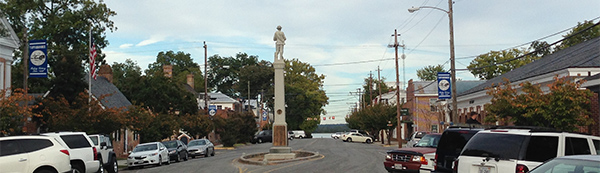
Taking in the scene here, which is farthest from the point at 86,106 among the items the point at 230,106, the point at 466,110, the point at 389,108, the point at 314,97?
the point at 314,97

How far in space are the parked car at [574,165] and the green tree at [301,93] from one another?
299 feet

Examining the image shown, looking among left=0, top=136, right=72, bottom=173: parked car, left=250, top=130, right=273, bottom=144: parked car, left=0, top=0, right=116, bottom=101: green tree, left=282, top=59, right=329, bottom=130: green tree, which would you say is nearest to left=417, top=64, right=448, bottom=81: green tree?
left=282, top=59, right=329, bottom=130: green tree

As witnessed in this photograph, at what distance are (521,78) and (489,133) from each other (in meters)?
26.4

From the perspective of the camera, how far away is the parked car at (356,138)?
71.8m

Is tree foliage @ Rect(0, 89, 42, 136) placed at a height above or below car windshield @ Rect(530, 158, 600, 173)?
above

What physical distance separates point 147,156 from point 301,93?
71475mm

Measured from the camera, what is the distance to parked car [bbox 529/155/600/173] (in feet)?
22.9

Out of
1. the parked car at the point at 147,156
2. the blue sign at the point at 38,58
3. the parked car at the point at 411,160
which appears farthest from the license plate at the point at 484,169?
the blue sign at the point at 38,58

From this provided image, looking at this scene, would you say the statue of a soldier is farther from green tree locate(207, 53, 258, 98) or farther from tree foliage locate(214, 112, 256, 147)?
green tree locate(207, 53, 258, 98)

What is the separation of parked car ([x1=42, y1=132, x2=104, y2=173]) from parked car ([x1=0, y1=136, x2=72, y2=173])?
6.11ft

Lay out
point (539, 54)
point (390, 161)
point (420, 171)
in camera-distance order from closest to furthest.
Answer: point (420, 171) → point (390, 161) → point (539, 54)

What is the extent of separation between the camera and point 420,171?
1642 centimetres

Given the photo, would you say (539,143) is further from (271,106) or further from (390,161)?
(271,106)

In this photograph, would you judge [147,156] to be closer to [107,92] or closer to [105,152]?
[105,152]
